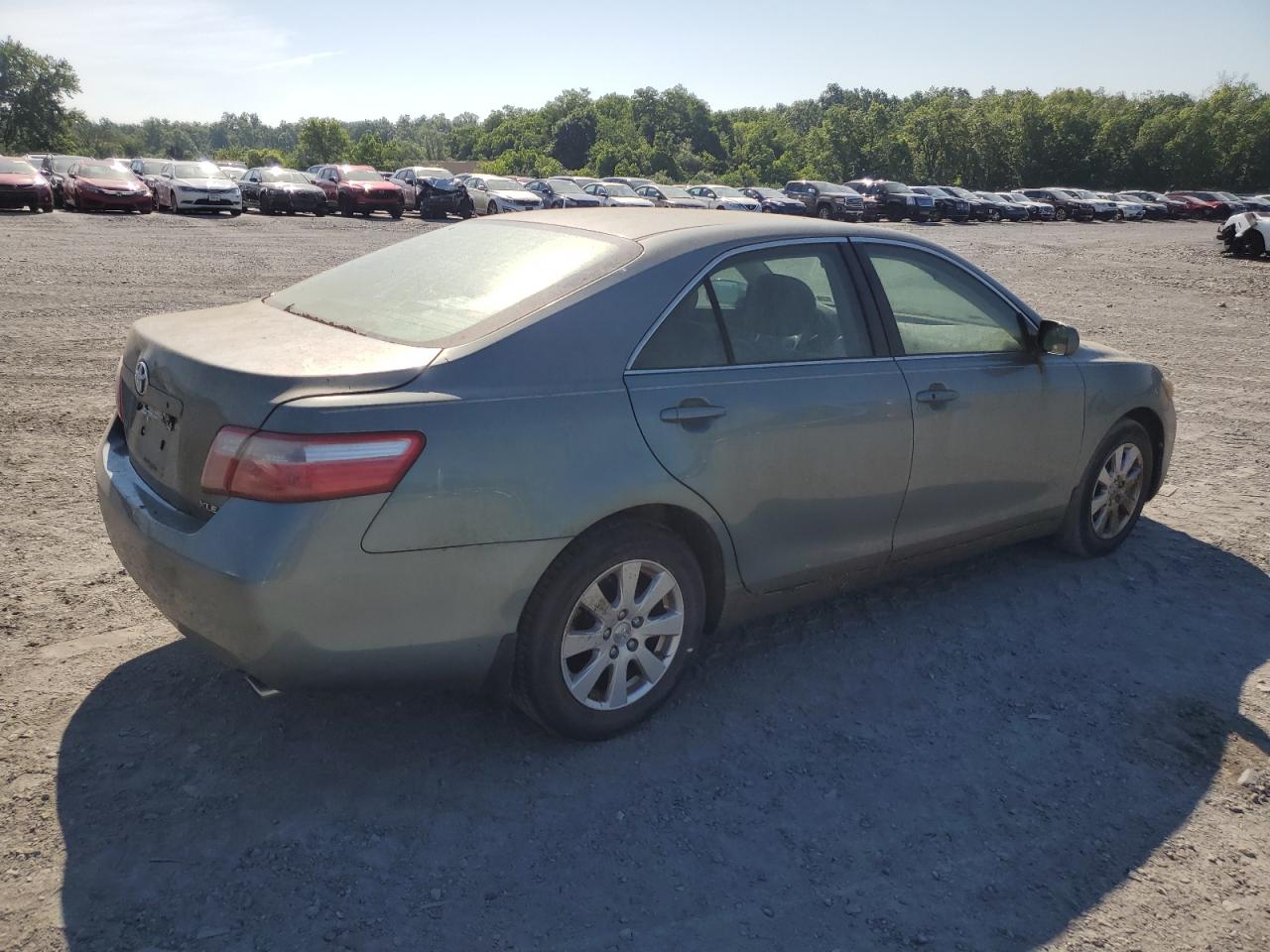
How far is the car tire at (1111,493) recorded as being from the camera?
478 cm

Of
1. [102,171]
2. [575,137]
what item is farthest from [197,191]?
[575,137]

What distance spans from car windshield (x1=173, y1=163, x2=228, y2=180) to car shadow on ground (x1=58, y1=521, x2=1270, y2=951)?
2800 cm

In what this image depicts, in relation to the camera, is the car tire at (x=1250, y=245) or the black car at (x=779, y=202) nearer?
the car tire at (x=1250, y=245)

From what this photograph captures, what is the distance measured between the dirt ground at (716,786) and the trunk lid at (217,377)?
872 mm

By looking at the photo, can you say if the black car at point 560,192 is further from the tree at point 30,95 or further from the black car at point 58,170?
the tree at point 30,95

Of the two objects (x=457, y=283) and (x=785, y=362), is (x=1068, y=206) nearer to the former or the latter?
(x=785, y=362)

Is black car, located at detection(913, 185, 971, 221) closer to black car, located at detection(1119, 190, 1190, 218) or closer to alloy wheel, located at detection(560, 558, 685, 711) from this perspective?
black car, located at detection(1119, 190, 1190, 218)

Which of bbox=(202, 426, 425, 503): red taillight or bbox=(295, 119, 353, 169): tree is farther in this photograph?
bbox=(295, 119, 353, 169): tree

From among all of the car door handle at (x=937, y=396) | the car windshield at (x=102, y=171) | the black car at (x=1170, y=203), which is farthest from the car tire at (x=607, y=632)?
the black car at (x=1170, y=203)

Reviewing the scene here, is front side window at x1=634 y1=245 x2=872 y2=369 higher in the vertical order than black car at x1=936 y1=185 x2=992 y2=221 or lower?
lower

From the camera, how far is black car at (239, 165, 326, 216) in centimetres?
2939

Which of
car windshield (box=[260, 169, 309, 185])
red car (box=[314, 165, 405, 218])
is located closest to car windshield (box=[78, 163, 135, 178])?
car windshield (box=[260, 169, 309, 185])

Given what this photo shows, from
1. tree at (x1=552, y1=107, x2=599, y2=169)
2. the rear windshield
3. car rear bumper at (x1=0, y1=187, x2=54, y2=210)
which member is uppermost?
tree at (x1=552, y1=107, x2=599, y2=169)

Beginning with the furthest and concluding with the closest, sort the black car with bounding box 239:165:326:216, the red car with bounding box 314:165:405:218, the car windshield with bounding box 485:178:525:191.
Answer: the car windshield with bounding box 485:178:525:191 → the red car with bounding box 314:165:405:218 → the black car with bounding box 239:165:326:216
